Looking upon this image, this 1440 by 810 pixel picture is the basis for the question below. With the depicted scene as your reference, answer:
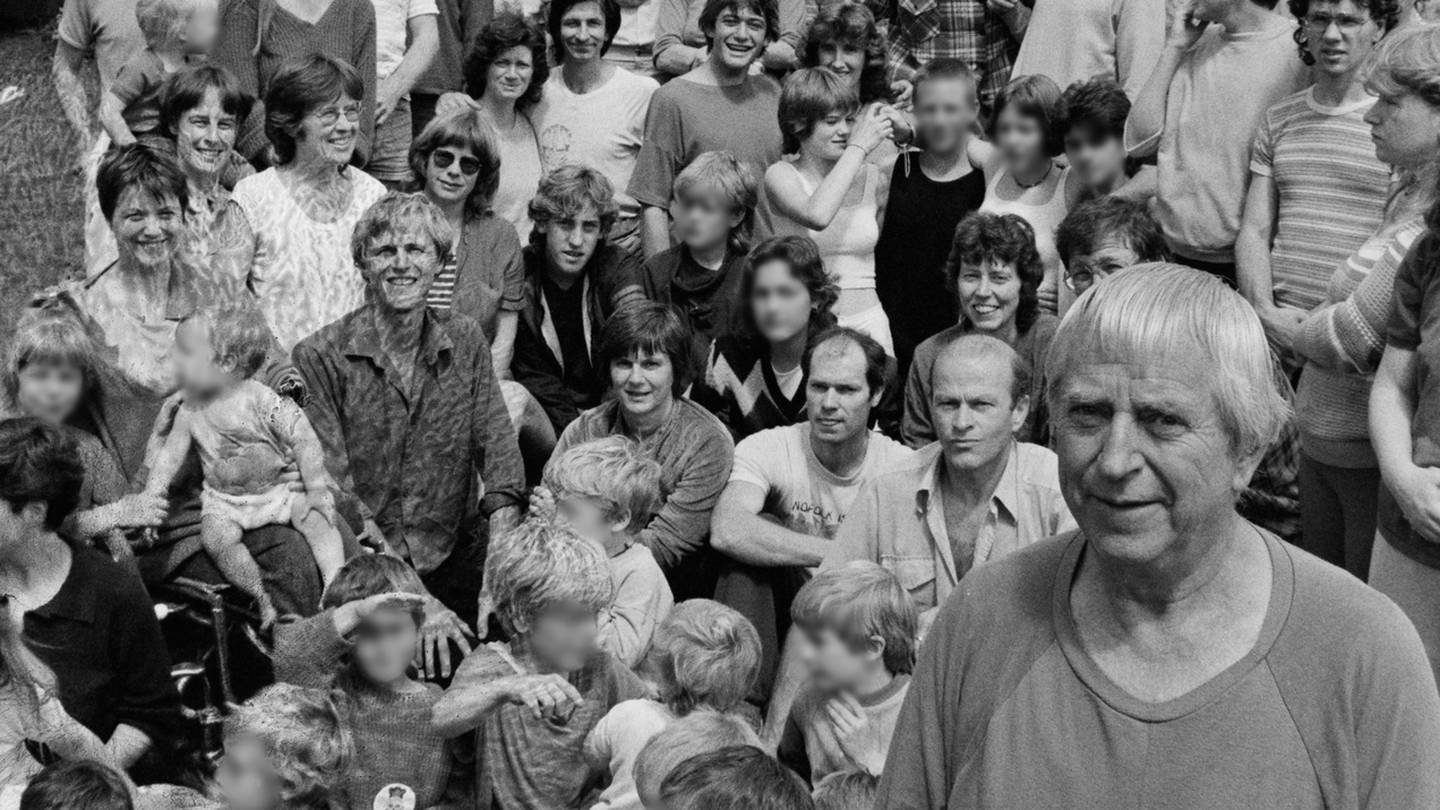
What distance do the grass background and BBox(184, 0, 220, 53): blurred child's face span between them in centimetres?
84

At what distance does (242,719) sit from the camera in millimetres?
4398

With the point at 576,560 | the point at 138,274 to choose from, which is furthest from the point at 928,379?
the point at 138,274

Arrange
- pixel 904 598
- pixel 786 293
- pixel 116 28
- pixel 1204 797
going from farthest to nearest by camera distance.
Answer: pixel 116 28 < pixel 786 293 < pixel 904 598 < pixel 1204 797

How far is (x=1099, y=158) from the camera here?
684cm

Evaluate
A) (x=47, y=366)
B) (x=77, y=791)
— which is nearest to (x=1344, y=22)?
(x=47, y=366)

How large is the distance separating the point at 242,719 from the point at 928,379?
254 cm

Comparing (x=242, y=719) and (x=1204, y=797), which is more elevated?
(x=1204, y=797)

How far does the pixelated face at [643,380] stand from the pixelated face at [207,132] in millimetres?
1713

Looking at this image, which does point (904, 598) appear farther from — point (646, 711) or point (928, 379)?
point (928, 379)

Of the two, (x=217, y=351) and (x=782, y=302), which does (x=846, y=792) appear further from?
(x=782, y=302)

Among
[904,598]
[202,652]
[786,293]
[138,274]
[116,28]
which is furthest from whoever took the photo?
[116,28]

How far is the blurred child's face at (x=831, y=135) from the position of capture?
7031mm

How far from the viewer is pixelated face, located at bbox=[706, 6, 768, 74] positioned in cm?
760

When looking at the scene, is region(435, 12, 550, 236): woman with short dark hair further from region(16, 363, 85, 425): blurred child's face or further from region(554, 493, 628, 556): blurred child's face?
region(554, 493, 628, 556): blurred child's face
